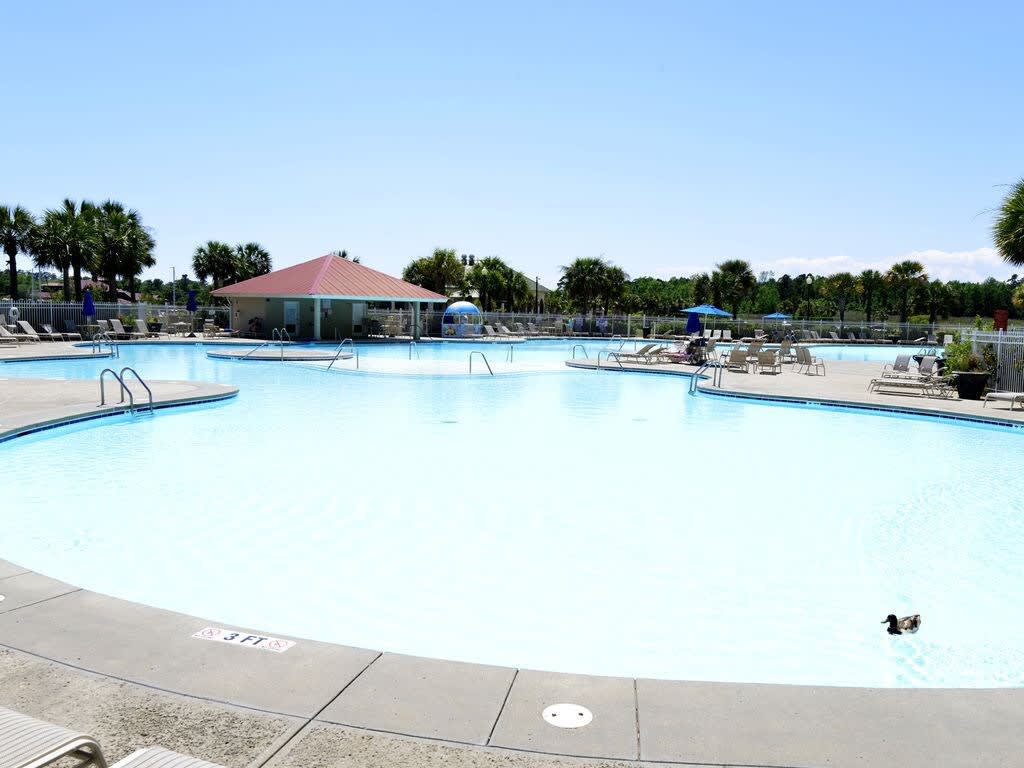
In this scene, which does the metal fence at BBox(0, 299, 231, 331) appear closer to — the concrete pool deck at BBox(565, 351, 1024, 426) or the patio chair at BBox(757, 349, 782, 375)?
the concrete pool deck at BBox(565, 351, 1024, 426)

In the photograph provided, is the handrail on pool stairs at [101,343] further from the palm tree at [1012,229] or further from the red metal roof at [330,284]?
the palm tree at [1012,229]

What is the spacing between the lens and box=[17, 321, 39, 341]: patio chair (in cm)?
2838

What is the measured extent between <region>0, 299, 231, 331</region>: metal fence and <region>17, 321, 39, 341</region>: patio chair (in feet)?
1.98

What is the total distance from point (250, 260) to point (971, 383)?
44268 millimetres

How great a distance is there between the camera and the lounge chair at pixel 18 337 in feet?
88.2

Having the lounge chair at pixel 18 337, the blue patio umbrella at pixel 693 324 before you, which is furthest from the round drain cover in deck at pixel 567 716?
the blue patio umbrella at pixel 693 324

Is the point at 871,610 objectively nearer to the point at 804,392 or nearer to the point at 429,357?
the point at 804,392

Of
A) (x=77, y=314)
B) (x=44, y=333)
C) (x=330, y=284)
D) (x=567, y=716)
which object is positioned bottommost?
(x=567, y=716)

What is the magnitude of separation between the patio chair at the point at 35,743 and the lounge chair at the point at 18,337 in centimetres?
2903

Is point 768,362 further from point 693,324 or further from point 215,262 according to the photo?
point 215,262

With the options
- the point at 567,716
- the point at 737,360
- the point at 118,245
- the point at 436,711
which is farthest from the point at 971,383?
the point at 118,245

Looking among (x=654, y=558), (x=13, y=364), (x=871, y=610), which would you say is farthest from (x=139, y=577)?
(x=13, y=364)

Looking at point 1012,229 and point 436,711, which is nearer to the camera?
point 436,711

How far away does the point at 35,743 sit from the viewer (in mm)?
2172
